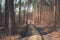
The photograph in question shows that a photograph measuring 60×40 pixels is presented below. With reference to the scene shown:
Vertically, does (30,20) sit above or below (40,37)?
above

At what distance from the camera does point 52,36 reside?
3.98 m

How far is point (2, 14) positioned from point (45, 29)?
127 cm

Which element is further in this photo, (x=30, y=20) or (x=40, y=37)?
(x=30, y=20)

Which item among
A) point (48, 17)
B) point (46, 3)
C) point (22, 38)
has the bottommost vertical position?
point (22, 38)

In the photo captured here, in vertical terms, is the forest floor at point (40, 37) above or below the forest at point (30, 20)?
below

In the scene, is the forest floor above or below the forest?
below

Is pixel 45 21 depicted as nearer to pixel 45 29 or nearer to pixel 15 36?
pixel 45 29

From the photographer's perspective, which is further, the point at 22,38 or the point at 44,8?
the point at 44,8

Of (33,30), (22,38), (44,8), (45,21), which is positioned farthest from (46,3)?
(22,38)

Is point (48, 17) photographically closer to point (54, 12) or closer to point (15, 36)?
point (54, 12)

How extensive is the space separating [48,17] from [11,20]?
1021 millimetres

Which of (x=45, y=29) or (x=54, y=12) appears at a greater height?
(x=54, y=12)

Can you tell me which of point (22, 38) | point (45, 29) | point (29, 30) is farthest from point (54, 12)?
point (22, 38)

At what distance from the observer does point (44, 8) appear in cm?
420
